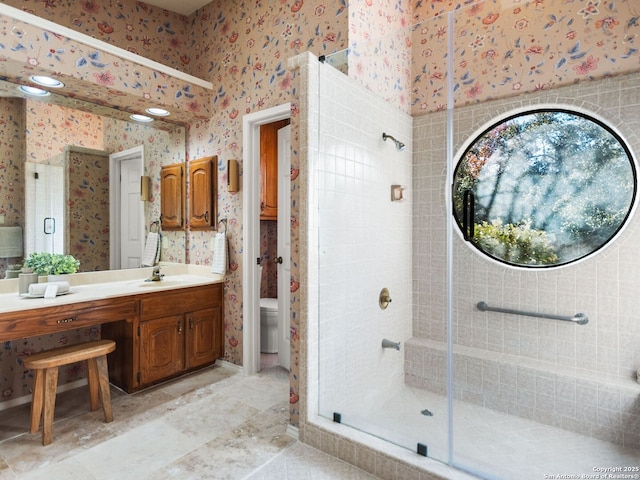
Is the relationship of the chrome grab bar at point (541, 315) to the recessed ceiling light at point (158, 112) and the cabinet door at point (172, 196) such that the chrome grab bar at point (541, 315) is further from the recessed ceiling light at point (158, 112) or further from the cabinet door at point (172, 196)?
the recessed ceiling light at point (158, 112)

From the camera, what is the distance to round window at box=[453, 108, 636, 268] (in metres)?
2.08

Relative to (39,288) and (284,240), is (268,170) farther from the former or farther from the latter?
(39,288)

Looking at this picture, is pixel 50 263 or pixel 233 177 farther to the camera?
pixel 233 177

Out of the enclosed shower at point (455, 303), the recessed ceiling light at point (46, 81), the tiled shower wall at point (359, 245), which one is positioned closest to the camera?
the enclosed shower at point (455, 303)

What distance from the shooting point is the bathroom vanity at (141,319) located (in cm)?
207

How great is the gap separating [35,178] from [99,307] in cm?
96

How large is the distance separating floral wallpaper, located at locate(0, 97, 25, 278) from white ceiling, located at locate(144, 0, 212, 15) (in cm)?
142

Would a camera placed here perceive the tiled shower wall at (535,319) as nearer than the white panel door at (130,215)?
Yes

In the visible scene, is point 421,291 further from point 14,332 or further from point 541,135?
point 14,332

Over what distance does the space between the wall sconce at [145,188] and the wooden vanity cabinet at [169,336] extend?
849 millimetres

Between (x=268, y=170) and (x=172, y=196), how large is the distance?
0.91m

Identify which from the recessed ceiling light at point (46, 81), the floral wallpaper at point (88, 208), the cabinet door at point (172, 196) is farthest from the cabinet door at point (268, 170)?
the recessed ceiling light at point (46, 81)

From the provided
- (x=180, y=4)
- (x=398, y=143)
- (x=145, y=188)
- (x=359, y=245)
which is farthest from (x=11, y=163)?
(x=398, y=143)

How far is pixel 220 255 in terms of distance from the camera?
10.0 feet
